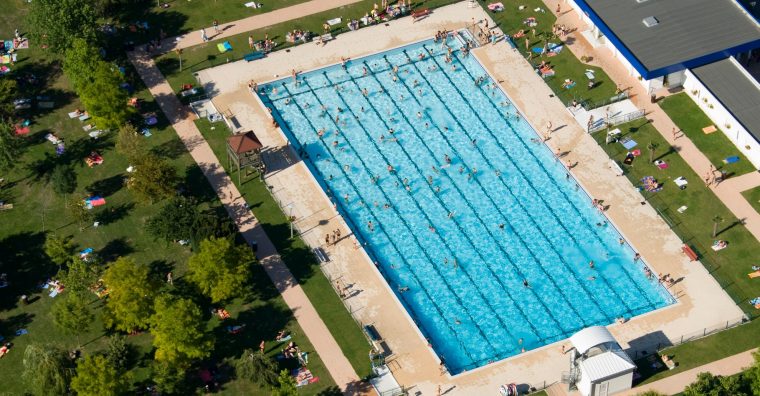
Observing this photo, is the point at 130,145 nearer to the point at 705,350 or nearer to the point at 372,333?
the point at 372,333

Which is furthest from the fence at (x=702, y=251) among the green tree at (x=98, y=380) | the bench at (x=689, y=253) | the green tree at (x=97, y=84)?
the green tree at (x=98, y=380)

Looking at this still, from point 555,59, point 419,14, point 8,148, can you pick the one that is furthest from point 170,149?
point 555,59

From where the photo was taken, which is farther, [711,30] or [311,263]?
[711,30]

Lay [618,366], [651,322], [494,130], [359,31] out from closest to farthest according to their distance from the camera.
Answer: [618,366], [651,322], [494,130], [359,31]

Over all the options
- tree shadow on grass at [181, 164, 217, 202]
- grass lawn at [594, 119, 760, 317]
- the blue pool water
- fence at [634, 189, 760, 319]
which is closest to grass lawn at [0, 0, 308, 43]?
the blue pool water

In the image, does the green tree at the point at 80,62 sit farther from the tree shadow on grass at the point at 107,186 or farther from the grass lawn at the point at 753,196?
the grass lawn at the point at 753,196

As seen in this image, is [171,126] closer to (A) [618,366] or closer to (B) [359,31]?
(B) [359,31]

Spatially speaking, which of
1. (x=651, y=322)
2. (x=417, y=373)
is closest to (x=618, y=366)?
(x=651, y=322)
